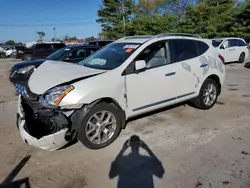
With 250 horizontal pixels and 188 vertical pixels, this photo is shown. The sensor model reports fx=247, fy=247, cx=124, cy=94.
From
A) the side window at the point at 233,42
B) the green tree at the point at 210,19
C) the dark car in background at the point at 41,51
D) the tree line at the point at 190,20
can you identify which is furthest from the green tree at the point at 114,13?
the side window at the point at 233,42

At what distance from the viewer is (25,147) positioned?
3.89 m

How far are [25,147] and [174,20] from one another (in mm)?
29124

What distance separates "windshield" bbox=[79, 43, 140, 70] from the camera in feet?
13.6

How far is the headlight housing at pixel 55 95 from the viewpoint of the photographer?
341 cm

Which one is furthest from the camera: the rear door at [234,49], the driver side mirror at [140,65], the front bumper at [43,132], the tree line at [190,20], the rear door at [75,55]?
the tree line at [190,20]

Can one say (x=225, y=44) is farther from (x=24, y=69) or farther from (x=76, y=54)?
Result: (x=24, y=69)

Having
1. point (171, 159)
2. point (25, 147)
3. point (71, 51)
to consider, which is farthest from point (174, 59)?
point (71, 51)

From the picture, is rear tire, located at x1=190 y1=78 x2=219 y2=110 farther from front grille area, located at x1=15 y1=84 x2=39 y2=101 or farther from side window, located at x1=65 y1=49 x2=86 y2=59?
side window, located at x1=65 y1=49 x2=86 y2=59

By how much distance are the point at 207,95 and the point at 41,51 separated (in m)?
16.0

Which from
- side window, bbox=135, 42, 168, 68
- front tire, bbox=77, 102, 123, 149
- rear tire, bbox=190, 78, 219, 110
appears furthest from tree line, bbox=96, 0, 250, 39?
front tire, bbox=77, 102, 123, 149

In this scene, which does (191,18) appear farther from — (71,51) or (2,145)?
(2,145)

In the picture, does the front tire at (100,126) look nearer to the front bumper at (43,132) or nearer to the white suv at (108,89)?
the white suv at (108,89)

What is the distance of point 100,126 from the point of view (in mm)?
3725

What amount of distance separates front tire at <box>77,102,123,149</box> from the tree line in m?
25.3
